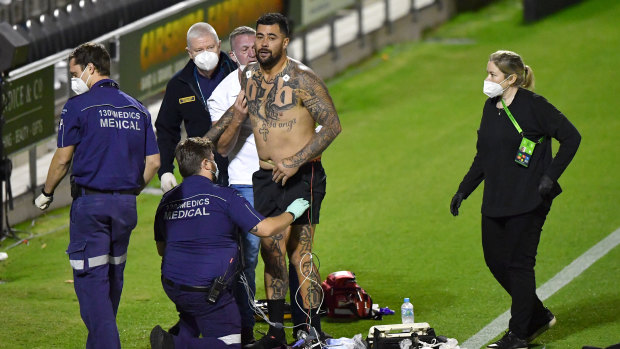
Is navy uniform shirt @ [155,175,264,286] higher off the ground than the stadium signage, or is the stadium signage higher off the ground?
navy uniform shirt @ [155,175,264,286]

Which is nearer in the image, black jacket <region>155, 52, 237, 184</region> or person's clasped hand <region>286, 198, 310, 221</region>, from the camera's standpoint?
person's clasped hand <region>286, 198, 310, 221</region>

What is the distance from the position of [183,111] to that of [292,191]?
1.23 m

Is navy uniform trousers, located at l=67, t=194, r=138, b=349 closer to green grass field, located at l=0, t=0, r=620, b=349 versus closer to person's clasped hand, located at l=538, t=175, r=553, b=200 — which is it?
green grass field, located at l=0, t=0, r=620, b=349

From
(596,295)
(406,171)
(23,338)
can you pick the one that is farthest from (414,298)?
(406,171)

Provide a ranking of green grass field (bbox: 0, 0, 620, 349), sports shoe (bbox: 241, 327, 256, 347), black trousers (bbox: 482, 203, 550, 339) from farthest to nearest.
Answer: green grass field (bbox: 0, 0, 620, 349), sports shoe (bbox: 241, 327, 256, 347), black trousers (bbox: 482, 203, 550, 339)

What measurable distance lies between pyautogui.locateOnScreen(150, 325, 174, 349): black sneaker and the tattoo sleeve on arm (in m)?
1.35

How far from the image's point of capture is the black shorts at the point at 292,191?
23.5 feet

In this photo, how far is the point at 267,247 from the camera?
7.21 meters

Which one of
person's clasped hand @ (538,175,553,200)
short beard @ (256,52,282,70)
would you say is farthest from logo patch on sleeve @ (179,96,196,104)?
person's clasped hand @ (538,175,553,200)

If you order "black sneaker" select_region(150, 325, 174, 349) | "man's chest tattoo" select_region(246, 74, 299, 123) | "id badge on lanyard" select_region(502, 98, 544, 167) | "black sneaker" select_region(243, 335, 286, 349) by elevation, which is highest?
"man's chest tattoo" select_region(246, 74, 299, 123)

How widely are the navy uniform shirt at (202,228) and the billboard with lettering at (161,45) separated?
5922 millimetres

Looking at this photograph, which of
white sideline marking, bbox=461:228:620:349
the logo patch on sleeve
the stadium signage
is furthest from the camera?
the stadium signage

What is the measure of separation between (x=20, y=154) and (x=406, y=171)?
4.42 metres

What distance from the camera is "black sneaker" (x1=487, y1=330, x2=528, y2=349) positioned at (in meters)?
7.16
